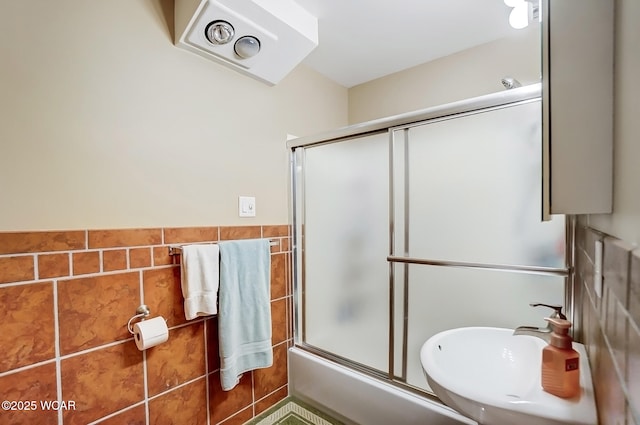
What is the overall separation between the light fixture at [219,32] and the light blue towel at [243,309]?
92 centimetres

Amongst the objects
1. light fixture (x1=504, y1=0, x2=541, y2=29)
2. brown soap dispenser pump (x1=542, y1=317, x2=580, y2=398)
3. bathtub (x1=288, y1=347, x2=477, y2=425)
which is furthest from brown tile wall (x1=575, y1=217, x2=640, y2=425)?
light fixture (x1=504, y1=0, x2=541, y2=29)

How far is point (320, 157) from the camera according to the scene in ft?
5.77

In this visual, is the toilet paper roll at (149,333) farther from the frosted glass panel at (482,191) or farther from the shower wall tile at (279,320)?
the frosted glass panel at (482,191)

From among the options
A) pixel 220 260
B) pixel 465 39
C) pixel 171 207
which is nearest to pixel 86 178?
pixel 171 207

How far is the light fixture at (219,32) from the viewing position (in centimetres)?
125

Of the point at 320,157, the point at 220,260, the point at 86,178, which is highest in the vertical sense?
the point at 320,157

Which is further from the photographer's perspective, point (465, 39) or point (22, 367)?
point (465, 39)

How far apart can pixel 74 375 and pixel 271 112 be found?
4.88 ft

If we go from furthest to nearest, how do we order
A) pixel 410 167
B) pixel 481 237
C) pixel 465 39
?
pixel 465 39
pixel 410 167
pixel 481 237

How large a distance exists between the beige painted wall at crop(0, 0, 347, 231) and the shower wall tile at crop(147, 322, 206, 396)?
0.51 m

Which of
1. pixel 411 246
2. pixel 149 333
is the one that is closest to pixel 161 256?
pixel 149 333

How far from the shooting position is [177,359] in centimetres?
129

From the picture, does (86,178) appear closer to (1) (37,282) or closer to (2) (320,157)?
(1) (37,282)

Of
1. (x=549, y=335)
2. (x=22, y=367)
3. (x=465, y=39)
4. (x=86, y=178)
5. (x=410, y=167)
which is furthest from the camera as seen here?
(x=465, y=39)
